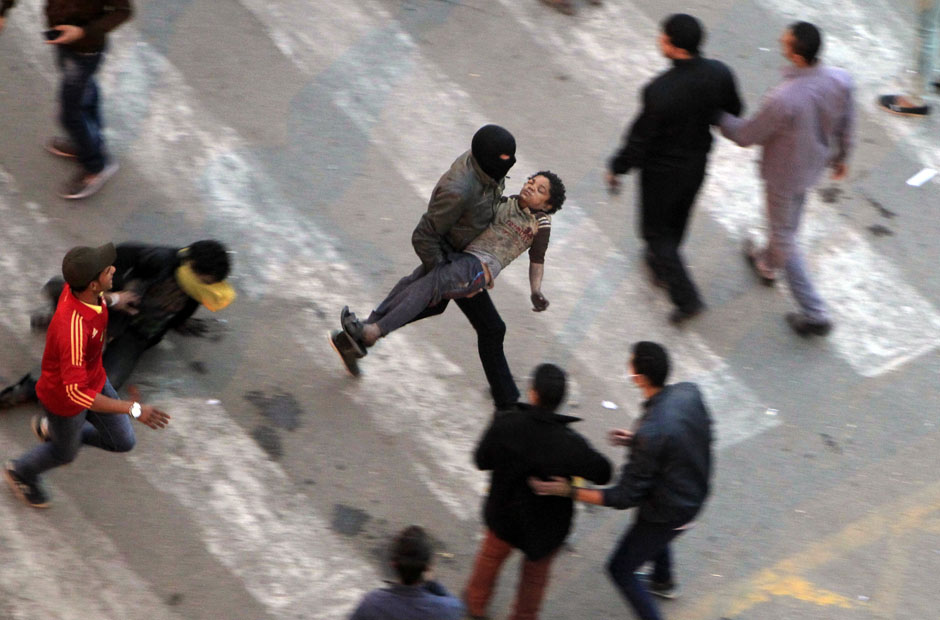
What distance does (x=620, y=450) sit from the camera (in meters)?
6.72

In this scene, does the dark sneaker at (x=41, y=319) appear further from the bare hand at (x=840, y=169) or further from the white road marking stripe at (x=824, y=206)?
the bare hand at (x=840, y=169)

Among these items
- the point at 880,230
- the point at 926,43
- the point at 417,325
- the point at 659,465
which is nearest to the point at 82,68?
the point at 417,325

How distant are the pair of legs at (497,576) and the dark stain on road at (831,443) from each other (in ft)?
7.79

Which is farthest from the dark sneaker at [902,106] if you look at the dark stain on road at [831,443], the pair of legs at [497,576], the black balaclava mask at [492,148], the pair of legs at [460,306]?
the pair of legs at [497,576]

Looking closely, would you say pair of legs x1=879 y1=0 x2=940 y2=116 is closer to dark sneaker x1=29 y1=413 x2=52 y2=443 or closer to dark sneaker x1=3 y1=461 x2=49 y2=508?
dark sneaker x1=29 y1=413 x2=52 y2=443

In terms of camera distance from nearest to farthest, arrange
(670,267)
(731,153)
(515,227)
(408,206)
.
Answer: (515,227), (670,267), (408,206), (731,153)

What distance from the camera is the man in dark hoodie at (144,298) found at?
608 cm

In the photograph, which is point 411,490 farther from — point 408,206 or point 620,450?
point 408,206

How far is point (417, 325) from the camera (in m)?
7.22

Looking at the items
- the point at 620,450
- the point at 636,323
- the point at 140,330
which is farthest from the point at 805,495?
the point at 140,330

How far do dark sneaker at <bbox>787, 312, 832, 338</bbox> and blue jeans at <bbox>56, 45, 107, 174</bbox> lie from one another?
479 cm

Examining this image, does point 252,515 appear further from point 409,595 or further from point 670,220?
point 670,220

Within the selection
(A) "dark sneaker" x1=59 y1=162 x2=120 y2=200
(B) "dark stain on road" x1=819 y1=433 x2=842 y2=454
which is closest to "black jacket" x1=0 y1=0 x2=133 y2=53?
(A) "dark sneaker" x1=59 y1=162 x2=120 y2=200

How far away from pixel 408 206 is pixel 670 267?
6.25 ft
